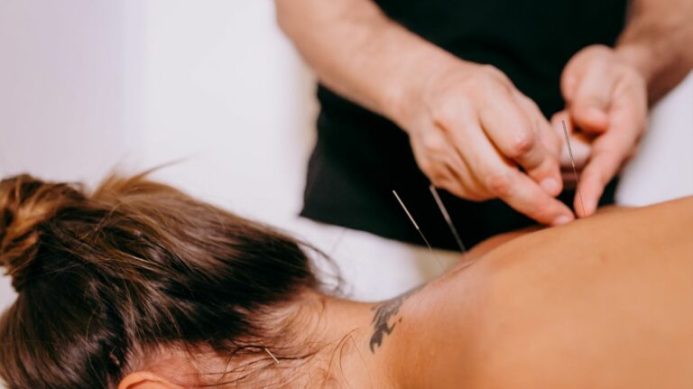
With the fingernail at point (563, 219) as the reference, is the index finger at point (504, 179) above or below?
above

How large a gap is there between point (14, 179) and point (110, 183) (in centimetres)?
13

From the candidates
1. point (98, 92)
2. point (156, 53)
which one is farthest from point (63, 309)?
point (156, 53)

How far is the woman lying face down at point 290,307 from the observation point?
0.50 m

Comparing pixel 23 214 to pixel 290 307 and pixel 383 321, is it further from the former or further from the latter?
pixel 383 321

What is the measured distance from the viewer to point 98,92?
1.38 m

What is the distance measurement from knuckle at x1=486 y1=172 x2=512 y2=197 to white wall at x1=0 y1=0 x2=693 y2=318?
44 centimetres

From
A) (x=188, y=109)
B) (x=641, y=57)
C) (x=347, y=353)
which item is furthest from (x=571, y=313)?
(x=188, y=109)

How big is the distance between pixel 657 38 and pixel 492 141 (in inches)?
16.6

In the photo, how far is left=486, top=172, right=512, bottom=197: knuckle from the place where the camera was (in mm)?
651

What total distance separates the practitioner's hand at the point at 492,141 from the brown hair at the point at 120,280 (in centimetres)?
30

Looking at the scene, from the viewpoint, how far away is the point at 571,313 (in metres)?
0.51

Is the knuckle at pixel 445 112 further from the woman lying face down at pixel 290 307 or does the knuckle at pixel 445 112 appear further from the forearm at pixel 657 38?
the forearm at pixel 657 38

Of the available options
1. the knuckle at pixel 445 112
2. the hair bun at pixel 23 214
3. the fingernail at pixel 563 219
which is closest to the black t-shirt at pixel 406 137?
the fingernail at pixel 563 219

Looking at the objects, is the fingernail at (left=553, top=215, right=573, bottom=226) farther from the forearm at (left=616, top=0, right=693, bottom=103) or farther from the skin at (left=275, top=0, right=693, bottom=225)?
the forearm at (left=616, top=0, right=693, bottom=103)
